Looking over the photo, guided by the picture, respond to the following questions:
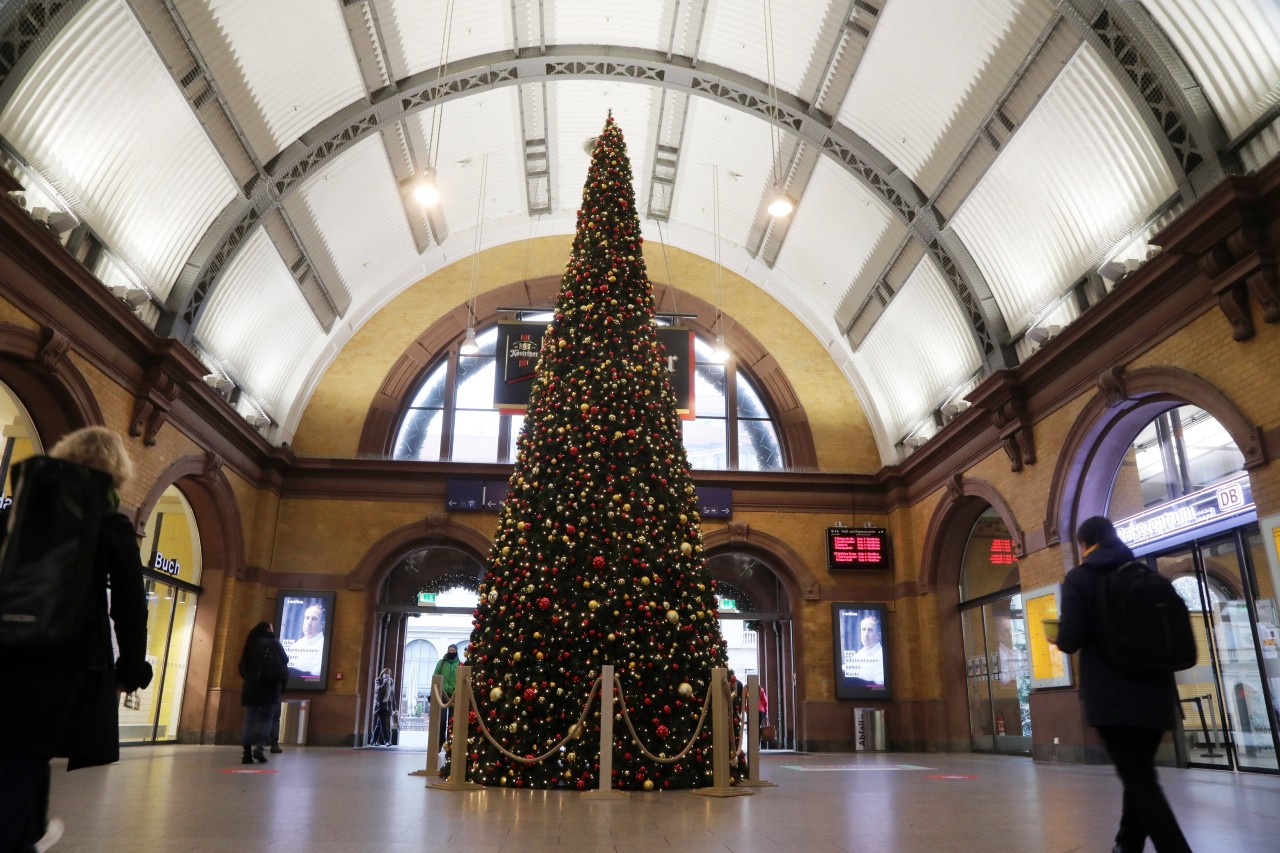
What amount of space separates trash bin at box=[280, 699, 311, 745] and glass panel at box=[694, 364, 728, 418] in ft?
30.3

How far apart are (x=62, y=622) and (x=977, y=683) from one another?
50.6 ft

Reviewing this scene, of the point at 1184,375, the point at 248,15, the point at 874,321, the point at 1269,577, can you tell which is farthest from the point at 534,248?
the point at 1269,577

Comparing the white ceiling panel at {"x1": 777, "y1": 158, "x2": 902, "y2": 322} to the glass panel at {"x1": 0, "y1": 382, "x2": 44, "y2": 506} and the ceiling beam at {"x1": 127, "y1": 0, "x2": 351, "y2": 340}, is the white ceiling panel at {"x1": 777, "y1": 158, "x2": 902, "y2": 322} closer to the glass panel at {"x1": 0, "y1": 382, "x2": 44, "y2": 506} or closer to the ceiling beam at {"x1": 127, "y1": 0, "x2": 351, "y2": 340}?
the ceiling beam at {"x1": 127, "y1": 0, "x2": 351, "y2": 340}

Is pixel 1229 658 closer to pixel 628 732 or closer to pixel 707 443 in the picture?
pixel 628 732

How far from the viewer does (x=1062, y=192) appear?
1130cm

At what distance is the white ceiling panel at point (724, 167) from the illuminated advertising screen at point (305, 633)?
10.3 m

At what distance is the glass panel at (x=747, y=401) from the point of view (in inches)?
732

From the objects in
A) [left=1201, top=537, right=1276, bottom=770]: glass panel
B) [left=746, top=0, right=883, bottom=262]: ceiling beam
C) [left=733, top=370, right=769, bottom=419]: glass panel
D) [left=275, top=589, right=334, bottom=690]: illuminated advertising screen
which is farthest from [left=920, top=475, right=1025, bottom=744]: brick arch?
[left=275, top=589, right=334, bottom=690]: illuminated advertising screen

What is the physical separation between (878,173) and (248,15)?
9000 millimetres

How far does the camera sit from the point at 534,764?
7.00 m

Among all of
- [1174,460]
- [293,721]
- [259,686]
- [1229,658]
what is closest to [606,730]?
[259,686]

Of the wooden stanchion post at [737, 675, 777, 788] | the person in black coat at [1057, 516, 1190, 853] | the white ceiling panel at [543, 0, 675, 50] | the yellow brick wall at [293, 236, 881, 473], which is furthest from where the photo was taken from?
the yellow brick wall at [293, 236, 881, 473]

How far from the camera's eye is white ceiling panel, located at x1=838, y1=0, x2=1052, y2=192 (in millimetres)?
10758

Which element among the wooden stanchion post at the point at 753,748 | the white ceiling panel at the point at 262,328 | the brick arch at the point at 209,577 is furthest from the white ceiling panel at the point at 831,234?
the brick arch at the point at 209,577
